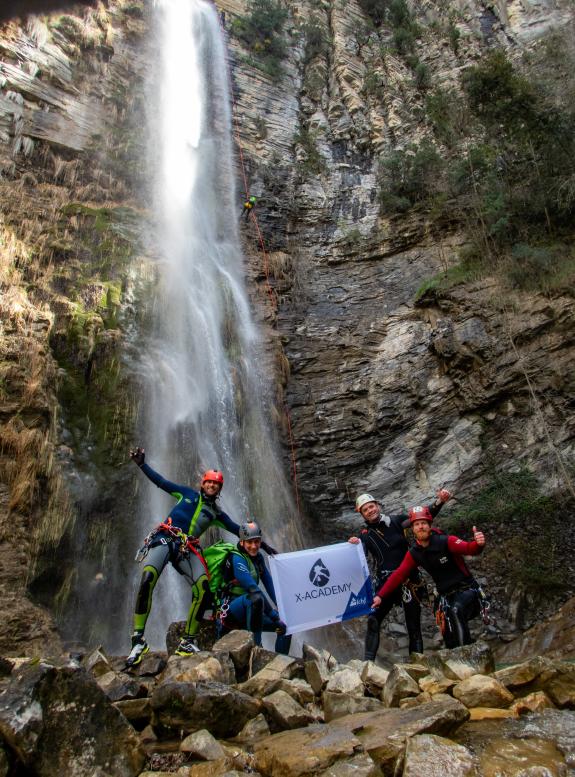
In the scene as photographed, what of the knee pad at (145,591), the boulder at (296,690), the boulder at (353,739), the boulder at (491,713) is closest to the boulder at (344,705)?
the boulder at (296,690)

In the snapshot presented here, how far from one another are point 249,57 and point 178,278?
14.2m

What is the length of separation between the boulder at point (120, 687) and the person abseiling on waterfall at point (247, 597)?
117 centimetres

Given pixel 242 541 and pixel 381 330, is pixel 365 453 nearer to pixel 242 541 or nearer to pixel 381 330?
pixel 381 330

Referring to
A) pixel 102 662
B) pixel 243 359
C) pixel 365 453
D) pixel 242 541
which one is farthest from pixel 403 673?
pixel 243 359

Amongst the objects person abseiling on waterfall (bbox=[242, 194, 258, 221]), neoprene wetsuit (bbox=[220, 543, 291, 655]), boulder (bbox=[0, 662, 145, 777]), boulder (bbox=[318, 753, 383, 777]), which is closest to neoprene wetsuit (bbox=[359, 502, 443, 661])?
neoprene wetsuit (bbox=[220, 543, 291, 655])

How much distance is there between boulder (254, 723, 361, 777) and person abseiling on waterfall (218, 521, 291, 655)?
5.69 ft

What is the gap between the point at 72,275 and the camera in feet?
32.6

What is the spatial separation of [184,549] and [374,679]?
6.56 ft

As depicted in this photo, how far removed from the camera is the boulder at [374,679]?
3818 millimetres

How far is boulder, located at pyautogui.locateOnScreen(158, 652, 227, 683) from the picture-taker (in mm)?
3521

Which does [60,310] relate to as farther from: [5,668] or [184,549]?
[5,668]

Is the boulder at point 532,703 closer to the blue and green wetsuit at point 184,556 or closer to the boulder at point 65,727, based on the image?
the boulder at point 65,727

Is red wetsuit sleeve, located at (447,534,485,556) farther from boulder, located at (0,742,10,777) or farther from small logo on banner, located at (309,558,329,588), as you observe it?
boulder, located at (0,742,10,777)

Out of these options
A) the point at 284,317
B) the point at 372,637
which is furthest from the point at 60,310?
the point at 372,637
